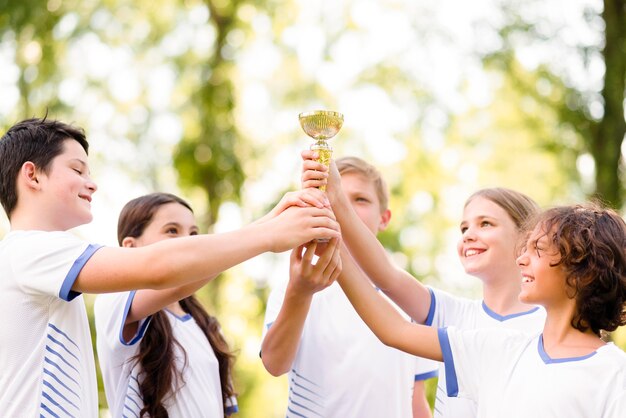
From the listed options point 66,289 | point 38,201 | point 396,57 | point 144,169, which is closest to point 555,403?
point 66,289

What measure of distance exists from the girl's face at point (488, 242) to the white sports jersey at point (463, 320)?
0.55ft

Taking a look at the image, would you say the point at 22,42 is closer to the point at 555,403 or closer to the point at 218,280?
the point at 218,280

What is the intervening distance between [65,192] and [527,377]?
6.45ft

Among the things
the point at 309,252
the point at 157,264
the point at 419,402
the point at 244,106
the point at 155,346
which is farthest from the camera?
the point at 244,106

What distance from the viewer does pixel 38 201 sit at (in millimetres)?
3637

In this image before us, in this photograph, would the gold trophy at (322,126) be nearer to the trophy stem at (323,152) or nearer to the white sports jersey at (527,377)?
the trophy stem at (323,152)

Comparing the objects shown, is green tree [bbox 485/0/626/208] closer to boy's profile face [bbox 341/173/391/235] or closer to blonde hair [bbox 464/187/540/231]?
boy's profile face [bbox 341/173/391/235]

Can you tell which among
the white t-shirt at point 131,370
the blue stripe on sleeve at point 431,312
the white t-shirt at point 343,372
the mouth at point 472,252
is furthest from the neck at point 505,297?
the white t-shirt at point 131,370

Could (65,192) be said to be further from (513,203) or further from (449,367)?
(513,203)

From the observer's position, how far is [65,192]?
3.65 meters

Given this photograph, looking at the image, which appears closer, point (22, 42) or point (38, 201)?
point (38, 201)

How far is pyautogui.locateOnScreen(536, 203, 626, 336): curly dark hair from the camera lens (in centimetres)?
348

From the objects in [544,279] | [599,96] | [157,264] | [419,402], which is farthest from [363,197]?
[599,96]

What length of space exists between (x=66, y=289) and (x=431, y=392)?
1079 cm
